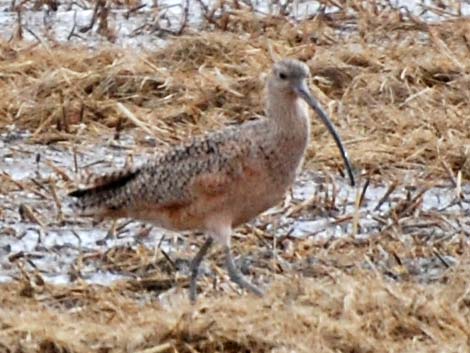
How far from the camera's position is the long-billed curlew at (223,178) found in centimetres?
751

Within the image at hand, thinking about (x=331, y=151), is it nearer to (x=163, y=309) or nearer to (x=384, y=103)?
(x=384, y=103)

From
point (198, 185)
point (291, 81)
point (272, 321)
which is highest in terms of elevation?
point (291, 81)

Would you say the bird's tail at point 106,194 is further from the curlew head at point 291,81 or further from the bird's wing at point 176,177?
the curlew head at point 291,81

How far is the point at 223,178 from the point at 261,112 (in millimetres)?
2850

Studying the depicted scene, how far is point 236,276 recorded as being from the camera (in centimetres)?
745

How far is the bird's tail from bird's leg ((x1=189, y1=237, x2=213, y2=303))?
368 mm

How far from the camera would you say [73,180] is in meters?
9.16

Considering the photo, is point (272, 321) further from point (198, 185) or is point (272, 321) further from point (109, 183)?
point (109, 183)

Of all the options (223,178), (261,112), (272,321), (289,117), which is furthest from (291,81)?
(261,112)

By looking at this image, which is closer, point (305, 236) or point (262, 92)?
point (305, 236)

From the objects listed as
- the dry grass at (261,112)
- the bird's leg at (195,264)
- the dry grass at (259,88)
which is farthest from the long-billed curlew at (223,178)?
the dry grass at (259,88)

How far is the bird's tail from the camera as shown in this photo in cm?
770

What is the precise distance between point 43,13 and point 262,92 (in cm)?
275

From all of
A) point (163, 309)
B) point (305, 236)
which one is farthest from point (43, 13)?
point (163, 309)
